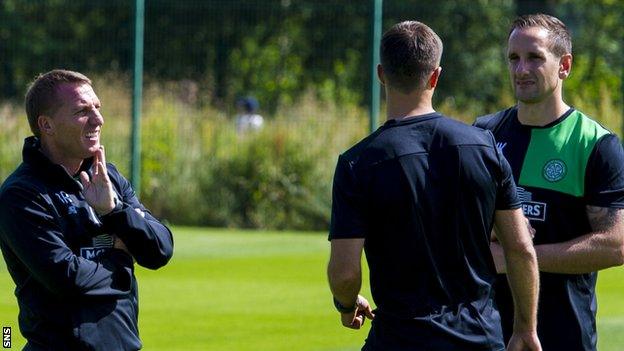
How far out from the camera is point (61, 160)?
5570 mm

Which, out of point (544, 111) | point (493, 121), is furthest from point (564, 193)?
point (493, 121)

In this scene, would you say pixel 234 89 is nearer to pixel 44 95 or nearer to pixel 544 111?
pixel 544 111

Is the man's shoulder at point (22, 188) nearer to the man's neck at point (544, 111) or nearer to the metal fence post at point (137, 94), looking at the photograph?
the man's neck at point (544, 111)

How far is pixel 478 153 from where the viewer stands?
495 centimetres

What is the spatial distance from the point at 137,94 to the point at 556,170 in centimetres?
1685

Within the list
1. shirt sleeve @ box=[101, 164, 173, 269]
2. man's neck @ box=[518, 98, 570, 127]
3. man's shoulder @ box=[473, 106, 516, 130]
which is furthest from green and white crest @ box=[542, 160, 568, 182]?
shirt sleeve @ box=[101, 164, 173, 269]

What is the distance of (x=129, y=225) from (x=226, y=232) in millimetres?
15764

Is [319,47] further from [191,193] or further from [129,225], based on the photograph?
[129,225]

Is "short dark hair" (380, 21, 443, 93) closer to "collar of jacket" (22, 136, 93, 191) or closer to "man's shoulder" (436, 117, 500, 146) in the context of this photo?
"man's shoulder" (436, 117, 500, 146)

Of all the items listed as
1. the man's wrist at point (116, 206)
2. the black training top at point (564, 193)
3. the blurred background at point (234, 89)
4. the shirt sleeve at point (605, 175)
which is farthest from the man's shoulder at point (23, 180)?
the blurred background at point (234, 89)

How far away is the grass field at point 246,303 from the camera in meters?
10.8

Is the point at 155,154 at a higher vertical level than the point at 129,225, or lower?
lower

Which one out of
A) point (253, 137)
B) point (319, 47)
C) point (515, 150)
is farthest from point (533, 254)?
point (319, 47)

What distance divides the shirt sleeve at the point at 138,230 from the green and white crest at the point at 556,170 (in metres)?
1.66
